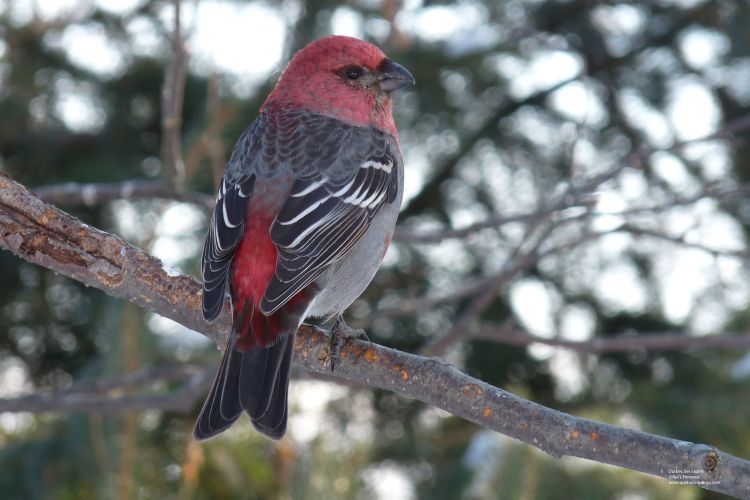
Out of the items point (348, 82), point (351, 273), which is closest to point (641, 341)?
point (351, 273)

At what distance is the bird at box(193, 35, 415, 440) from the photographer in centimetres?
284

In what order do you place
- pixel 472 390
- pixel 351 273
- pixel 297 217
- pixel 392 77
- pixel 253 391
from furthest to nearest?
pixel 392 77
pixel 351 273
pixel 297 217
pixel 253 391
pixel 472 390

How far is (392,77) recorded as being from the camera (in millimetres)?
3795

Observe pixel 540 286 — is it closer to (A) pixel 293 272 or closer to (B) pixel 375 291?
(B) pixel 375 291

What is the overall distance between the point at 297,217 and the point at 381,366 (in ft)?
2.31

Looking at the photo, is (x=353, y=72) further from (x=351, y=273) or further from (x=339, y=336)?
(x=339, y=336)

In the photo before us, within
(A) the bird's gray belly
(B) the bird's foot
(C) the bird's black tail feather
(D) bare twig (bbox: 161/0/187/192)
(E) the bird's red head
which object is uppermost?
(E) the bird's red head

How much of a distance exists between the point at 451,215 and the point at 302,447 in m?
1.70

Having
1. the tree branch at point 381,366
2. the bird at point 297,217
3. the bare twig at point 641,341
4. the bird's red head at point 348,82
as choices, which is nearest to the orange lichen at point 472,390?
the tree branch at point 381,366

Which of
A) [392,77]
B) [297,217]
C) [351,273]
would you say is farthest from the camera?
[392,77]

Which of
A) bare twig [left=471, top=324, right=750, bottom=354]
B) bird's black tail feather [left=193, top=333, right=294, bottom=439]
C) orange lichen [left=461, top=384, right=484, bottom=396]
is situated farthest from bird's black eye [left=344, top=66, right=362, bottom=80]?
orange lichen [left=461, top=384, right=484, bottom=396]

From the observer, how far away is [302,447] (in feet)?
12.5

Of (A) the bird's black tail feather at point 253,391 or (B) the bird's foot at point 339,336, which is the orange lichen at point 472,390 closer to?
(B) the bird's foot at point 339,336

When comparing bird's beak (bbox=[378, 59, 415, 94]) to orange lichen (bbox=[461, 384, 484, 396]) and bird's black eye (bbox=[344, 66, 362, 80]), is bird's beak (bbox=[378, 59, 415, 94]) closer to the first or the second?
bird's black eye (bbox=[344, 66, 362, 80])
